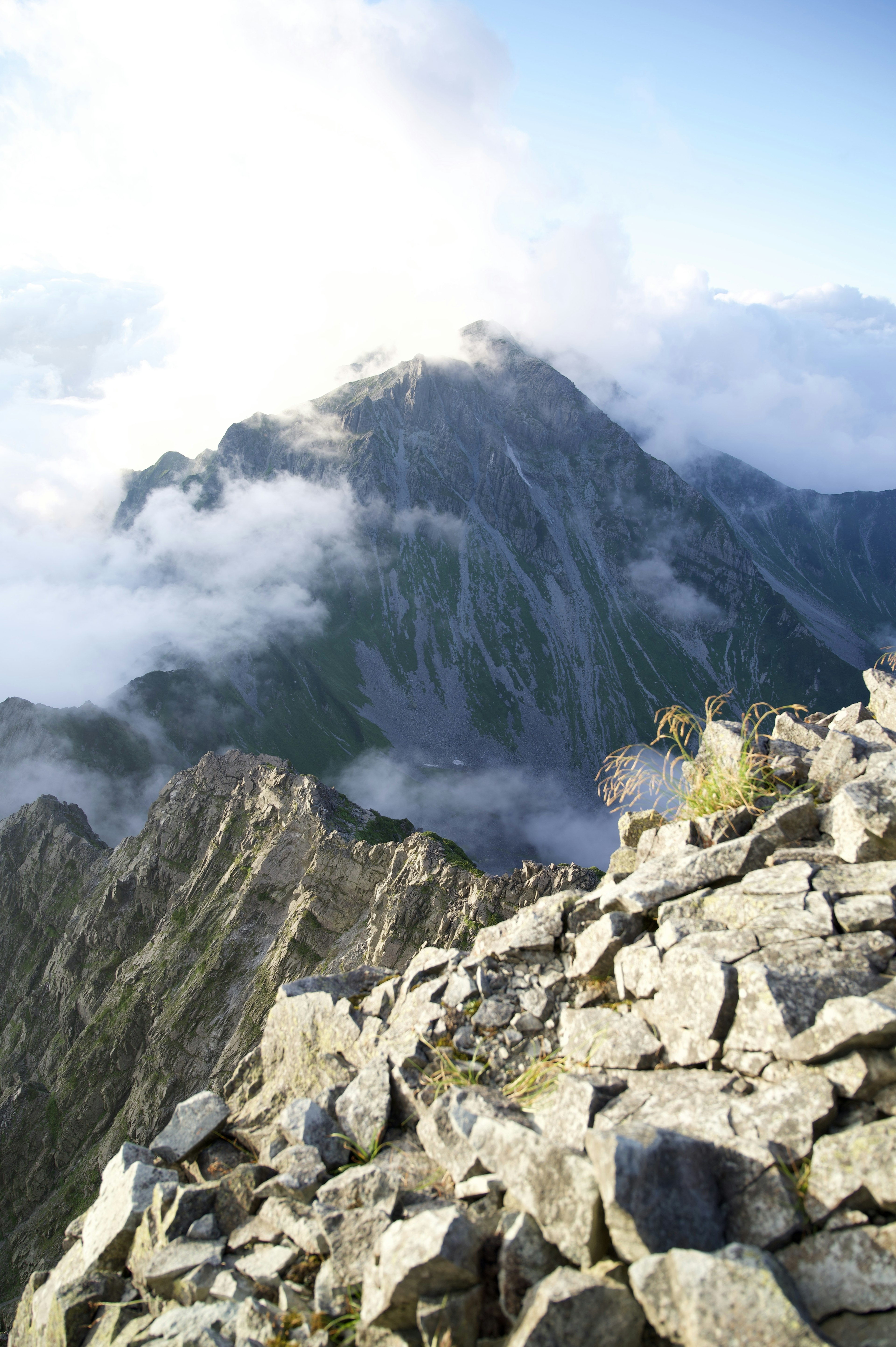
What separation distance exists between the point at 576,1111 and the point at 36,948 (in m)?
105

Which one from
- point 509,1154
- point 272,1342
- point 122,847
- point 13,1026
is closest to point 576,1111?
point 509,1154

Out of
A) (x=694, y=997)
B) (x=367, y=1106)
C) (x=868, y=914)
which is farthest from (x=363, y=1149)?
(x=868, y=914)

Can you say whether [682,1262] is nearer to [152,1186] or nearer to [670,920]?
[670,920]

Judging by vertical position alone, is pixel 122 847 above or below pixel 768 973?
below

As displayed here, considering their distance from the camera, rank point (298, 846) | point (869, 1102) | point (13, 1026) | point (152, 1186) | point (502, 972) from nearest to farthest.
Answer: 1. point (869, 1102)
2. point (152, 1186)
3. point (502, 972)
4. point (298, 846)
5. point (13, 1026)

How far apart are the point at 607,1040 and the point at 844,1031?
108 inches

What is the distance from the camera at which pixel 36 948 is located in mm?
90000

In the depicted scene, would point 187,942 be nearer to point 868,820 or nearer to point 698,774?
point 698,774

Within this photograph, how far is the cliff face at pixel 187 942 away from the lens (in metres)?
55.3

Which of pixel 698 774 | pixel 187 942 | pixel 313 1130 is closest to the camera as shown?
pixel 313 1130

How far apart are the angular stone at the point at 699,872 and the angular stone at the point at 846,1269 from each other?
4.31m

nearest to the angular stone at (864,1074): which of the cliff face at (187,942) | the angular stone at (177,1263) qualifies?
the angular stone at (177,1263)

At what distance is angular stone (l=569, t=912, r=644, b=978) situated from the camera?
927 centimetres

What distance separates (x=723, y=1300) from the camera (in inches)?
191
